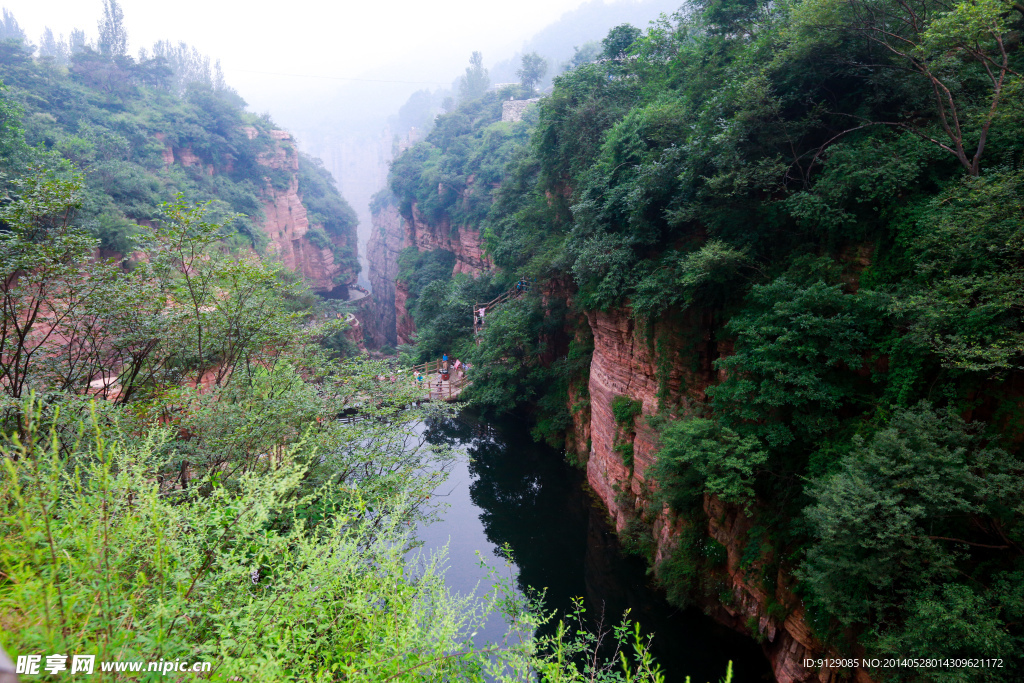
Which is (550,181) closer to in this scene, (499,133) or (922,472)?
(922,472)

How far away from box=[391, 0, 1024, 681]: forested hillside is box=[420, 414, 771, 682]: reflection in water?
28.1 inches

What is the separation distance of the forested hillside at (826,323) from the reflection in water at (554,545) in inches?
28.1

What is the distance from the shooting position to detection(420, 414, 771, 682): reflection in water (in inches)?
338

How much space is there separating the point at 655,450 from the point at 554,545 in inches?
170

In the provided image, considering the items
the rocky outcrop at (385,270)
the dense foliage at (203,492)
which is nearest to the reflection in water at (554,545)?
the dense foliage at (203,492)

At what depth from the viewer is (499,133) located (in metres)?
33.7

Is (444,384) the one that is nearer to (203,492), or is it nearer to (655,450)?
(655,450)

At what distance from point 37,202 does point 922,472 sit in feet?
39.0

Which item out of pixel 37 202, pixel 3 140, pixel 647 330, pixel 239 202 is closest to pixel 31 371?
pixel 37 202

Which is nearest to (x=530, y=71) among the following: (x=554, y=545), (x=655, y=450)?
(x=655, y=450)

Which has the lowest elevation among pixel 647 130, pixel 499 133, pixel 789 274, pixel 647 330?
pixel 647 330

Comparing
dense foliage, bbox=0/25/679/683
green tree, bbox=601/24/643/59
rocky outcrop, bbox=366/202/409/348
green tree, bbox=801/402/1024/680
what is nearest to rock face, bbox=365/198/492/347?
rocky outcrop, bbox=366/202/409/348

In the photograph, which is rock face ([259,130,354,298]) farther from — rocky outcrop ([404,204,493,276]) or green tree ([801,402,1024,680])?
green tree ([801,402,1024,680])

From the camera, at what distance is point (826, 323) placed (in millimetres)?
6559
